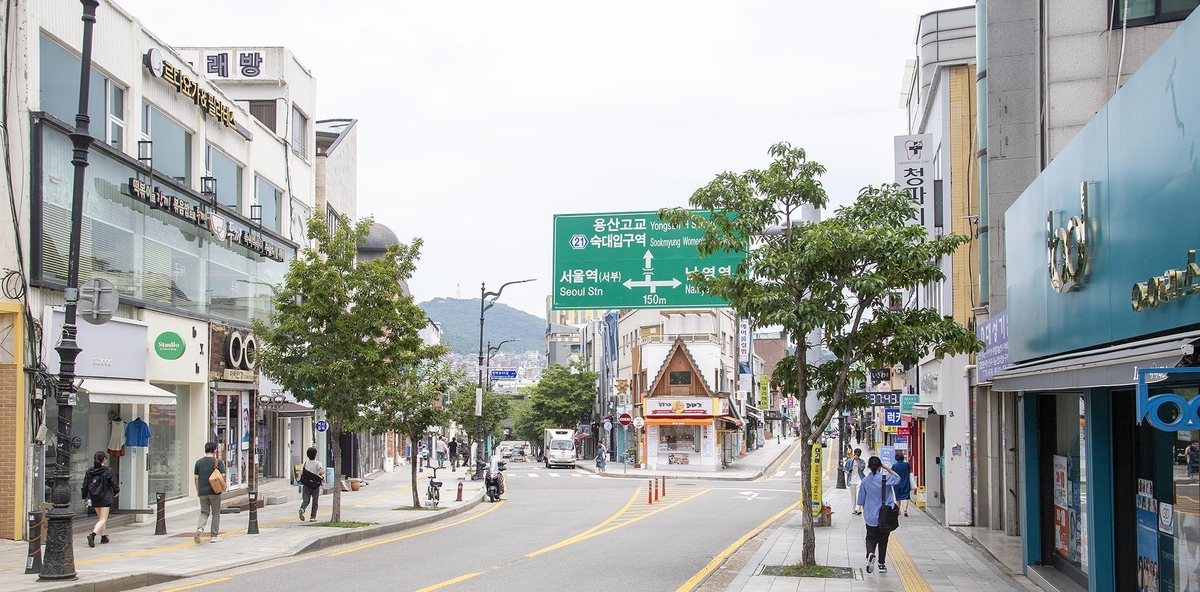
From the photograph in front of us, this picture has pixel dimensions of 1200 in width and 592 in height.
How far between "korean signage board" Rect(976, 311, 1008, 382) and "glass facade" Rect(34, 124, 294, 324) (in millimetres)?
15877

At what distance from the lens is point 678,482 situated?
48062 millimetres

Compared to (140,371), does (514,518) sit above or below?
below

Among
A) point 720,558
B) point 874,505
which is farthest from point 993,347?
point 720,558

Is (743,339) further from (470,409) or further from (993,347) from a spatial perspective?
(993,347)

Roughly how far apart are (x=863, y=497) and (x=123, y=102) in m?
16.9

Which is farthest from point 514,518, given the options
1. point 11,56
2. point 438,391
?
point 11,56

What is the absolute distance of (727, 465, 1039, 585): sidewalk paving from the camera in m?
14.5

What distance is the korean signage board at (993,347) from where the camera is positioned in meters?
16.5

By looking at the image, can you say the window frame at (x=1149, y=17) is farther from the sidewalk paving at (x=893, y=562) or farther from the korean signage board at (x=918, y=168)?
the korean signage board at (x=918, y=168)

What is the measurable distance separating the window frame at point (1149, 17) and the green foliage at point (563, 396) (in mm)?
67592

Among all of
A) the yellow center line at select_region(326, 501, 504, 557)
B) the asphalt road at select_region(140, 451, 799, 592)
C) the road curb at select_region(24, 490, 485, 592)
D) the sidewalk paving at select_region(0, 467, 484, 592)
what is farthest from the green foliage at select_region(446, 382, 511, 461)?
the road curb at select_region(24, 490, 485, 592)

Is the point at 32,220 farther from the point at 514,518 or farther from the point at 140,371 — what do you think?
the point at 514,518

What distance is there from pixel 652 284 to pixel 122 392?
1150cm

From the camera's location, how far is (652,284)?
25281mm
